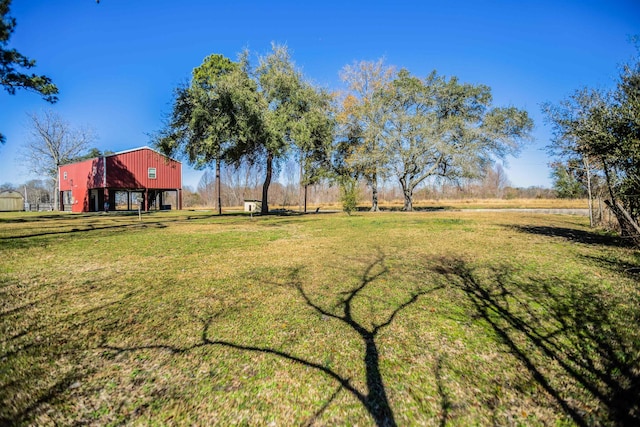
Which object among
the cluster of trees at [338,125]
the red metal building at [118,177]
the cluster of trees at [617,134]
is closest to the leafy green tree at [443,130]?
the cluster of trees at [338,125]

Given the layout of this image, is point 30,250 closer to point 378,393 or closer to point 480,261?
point 378,393

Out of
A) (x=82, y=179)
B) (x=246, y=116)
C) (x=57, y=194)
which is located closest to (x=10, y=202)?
(x=57, y=194)

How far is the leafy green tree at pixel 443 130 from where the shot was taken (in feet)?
75.0

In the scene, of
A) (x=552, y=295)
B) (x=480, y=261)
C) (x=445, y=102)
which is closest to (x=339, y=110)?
(x=445, y=102)

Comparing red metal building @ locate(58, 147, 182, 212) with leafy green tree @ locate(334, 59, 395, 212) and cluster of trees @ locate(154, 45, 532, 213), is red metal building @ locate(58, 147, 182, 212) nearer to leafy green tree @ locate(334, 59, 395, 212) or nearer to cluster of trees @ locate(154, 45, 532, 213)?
cluster of trees @ locate(154, 45, 532, 213)

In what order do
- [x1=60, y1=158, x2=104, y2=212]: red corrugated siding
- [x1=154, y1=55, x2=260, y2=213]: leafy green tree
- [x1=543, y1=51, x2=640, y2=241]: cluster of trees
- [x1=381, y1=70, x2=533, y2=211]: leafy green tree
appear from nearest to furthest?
[x1=543, y1=51, x2=640, y2=241]: cluster of trees, [x1=154, y1=55, x2=260, y2=213]: leafy green tree, [x1=381, y1=70, x2=533, y2=211]: leafy green tree, [x1=60, y1=158, x2=104, y2=212]: red corrugated siding

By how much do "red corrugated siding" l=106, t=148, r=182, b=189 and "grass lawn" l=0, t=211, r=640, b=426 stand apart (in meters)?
27.8

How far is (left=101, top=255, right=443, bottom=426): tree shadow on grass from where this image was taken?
6.26 feet

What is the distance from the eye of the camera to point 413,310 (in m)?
3.41

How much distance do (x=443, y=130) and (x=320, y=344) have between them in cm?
2413

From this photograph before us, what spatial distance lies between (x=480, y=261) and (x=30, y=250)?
1026cm

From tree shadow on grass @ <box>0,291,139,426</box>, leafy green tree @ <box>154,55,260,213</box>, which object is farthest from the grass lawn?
leafy green tree @ <box>154,55,260,213</box>

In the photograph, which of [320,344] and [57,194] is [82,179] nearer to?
[57,194]

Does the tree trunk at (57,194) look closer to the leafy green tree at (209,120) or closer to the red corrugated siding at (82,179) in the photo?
the red corrugated siding at (82,179)
